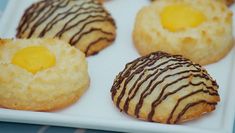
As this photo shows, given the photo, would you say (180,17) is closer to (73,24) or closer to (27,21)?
(73,24)

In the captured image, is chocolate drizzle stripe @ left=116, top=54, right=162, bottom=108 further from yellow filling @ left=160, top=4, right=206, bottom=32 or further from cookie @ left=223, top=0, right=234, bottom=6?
cookie @ left=223, top=0, right=234, bottom=6

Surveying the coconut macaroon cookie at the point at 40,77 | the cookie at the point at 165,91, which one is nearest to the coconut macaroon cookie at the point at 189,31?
the cookie at the point at 165,91

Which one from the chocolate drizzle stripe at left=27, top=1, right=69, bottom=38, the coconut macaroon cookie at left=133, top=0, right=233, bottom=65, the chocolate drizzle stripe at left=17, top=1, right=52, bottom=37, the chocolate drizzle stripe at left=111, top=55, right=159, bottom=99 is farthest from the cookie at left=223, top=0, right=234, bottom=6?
the chocolate drizzle stripe at left=17, top=1, right=52, bottom=37

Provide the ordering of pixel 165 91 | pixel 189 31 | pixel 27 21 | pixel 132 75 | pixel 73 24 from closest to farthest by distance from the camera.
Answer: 1. pixel 165 91
2. pixel 132 75
3. pixel 189 31
4. pixel 73 24
5. pixel 27 21

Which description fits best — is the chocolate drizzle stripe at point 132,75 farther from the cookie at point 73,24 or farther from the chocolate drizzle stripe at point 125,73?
the cookie at point 73,24

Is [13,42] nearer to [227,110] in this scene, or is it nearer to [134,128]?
[134,128]

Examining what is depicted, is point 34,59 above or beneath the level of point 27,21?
beneath

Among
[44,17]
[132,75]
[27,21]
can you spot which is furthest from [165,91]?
[27,21]
